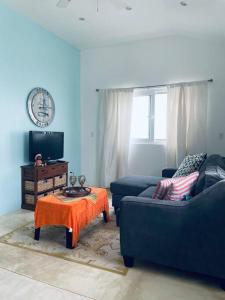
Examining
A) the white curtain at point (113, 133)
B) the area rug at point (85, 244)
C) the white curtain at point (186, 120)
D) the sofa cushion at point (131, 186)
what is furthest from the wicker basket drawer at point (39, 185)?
the white curtain at point (186, 120)

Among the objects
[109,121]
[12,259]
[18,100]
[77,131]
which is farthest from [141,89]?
[12,259]

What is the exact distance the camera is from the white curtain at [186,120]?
4293mm

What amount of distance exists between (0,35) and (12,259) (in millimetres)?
3015

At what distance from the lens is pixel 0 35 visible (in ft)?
11.5

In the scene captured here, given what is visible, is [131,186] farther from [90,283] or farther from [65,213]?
[90,283]

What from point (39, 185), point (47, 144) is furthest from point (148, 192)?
point (47, 144)

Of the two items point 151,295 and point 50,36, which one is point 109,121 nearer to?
point 50,36

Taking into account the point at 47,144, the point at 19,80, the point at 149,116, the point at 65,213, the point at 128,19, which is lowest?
the point at 65,213

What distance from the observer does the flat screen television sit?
3.95 metres

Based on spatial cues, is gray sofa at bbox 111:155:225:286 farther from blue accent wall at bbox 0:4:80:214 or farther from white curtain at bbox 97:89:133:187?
white curtain at bbox 97:89:133:187

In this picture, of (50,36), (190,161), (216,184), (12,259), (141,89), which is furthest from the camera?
(141,89)

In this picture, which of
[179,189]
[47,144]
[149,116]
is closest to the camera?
[179,189]

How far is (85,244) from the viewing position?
2678 millimetres

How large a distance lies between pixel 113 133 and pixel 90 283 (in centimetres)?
343
